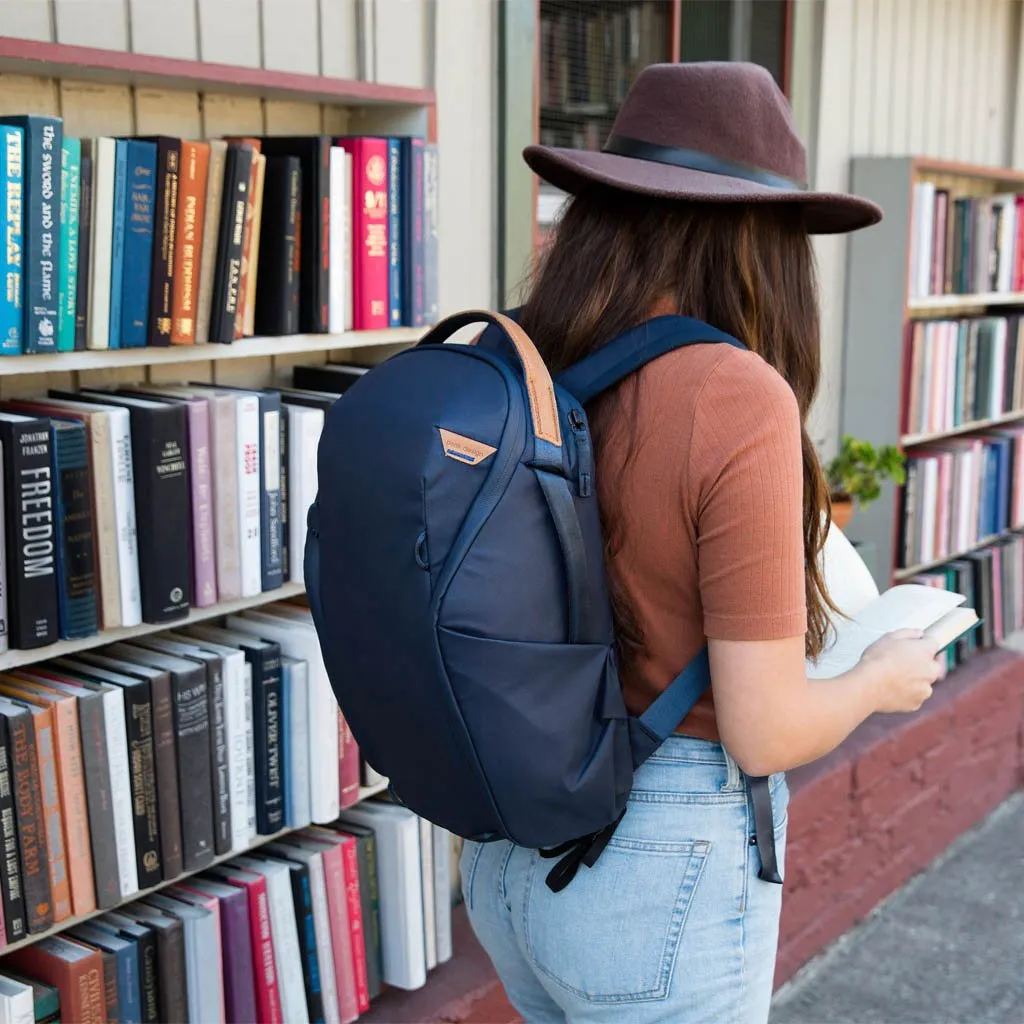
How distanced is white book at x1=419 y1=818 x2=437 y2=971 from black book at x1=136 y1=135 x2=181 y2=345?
1007mm

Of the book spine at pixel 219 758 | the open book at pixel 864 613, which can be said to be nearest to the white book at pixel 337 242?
the book spine at pixel 219 758

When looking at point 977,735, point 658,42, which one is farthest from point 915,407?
point 658,42

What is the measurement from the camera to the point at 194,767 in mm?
1851

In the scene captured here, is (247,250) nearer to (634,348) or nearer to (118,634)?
(118,634)

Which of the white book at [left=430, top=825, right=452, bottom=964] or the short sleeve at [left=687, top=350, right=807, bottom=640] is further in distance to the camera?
the white book at [left=430, top=825, right=452, bottom=964]

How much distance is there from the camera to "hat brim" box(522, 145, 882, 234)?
3.97ft

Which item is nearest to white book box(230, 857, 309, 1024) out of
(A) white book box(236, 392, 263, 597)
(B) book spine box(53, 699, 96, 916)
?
(B) book spine box(53, 699, 96, 916)

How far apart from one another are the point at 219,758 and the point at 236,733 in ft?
0.15

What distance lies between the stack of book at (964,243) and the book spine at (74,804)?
8.62 feet

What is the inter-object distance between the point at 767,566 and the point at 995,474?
312cm

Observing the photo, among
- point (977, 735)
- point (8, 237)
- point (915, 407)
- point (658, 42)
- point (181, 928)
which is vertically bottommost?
point (977, 735)

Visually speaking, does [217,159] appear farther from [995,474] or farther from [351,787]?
[995,474]

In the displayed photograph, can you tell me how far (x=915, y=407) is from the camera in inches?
141

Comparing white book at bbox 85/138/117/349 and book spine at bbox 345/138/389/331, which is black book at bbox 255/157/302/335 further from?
white book at bbox 85/138/117/349
